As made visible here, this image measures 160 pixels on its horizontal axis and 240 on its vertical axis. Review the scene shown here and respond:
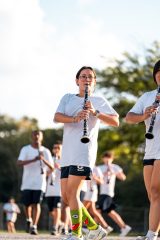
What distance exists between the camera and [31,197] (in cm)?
2100

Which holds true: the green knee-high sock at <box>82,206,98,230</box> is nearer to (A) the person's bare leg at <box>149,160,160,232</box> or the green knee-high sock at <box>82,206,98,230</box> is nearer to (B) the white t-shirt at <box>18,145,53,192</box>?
(A) the person's bare leg at <box>149,160,160,232</box>

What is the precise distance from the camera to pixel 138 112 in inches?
464

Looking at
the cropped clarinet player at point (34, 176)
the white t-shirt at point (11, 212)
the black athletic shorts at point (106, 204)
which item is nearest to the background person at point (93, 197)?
the black athletic shorts at point (106, 204)

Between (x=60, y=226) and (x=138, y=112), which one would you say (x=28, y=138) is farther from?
(x=138, y=112)

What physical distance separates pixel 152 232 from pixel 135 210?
35.5 m

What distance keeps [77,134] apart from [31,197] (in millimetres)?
9590

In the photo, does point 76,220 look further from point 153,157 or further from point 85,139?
point 153,157

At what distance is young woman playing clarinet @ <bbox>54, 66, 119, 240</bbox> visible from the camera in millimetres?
11500

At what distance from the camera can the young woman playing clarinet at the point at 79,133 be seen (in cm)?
1150

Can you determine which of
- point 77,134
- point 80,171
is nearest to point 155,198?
point 80,171

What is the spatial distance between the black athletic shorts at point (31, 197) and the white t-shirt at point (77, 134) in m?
9.14

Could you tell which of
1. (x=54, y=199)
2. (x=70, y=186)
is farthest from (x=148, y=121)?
(x=54, y=199)

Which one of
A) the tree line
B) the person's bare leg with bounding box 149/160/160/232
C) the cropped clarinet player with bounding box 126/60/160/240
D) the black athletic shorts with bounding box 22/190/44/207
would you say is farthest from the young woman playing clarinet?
the tree line

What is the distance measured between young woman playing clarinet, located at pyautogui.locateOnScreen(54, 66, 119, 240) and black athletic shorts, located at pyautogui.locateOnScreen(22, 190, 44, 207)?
360 inches
